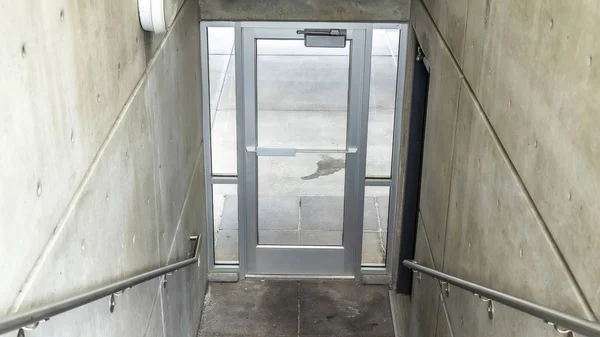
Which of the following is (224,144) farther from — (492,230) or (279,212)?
(492,230)

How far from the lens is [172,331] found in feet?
16.2

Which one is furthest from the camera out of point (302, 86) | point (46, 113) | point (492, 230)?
point (302, 86)

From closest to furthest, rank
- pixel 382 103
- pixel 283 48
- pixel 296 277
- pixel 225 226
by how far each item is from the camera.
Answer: pixel 283 48 → pixel 296 277 → pixel 225 226 → pixel 382 103

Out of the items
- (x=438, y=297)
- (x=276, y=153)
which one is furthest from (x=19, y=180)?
(x=276, y=153)

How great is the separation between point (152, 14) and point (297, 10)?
2790 millimetres

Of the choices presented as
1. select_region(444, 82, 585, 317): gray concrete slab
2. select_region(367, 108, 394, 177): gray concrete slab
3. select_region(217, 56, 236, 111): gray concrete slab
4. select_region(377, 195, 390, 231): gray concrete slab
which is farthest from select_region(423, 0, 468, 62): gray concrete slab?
select_region(217, 56, 236, 111): gray concrete slab

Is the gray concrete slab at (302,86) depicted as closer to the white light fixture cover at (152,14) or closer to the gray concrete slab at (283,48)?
the gray concrete slab at (283,48)

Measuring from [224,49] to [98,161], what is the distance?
4.60m

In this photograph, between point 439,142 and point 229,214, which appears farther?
point 229,214

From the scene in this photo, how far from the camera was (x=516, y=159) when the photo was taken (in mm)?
2693

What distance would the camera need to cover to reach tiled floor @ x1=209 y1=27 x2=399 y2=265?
745cm

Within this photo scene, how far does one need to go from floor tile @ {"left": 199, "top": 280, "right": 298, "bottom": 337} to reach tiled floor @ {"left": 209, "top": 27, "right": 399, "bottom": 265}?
421mm

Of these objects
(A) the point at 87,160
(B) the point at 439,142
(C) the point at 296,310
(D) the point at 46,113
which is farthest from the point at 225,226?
(D) the point at 46,113

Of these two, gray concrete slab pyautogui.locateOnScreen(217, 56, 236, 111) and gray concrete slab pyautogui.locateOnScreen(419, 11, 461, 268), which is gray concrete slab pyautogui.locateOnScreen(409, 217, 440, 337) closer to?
gray concrete slab pyautogui.locateOnScreen(419, 11, 461, 268)
